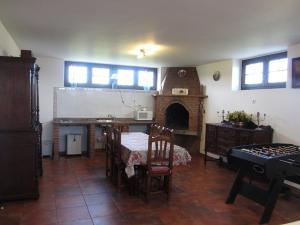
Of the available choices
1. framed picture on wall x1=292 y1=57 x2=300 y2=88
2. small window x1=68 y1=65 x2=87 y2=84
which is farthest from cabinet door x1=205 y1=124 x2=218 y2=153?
small window x1=68 y1=65 x2=87 y2=84

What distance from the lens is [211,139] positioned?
562cm

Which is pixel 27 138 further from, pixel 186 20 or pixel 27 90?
pixel 186 20

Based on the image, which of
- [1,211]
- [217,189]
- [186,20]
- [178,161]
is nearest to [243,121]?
[217,189]

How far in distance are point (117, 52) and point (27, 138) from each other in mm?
2577

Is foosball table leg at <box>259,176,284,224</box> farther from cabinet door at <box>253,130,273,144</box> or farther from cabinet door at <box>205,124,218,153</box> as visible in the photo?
cabinet door at <box>205,124,218,153</box>

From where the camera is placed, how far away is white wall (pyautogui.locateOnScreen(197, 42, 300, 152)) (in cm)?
436

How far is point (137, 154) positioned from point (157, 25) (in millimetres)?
1712

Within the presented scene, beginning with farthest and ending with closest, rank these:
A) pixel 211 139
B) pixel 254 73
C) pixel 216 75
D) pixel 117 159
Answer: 1. pixel 216 75
2. pixel 211 139
3. pixel 254 73
4. pixel 117 159

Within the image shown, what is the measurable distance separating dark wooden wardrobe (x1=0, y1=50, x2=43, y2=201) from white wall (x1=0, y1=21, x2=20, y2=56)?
542 mm

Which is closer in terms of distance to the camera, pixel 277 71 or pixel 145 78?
pixel 277 71

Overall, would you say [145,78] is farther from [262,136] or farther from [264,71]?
[262,136]

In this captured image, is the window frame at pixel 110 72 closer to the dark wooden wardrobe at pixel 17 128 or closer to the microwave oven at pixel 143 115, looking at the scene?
the microwave oven at pixel 143 115

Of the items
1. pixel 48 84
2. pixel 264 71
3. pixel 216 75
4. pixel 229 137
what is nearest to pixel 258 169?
pixel 229 137

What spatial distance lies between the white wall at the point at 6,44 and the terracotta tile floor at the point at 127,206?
82.0 inches
